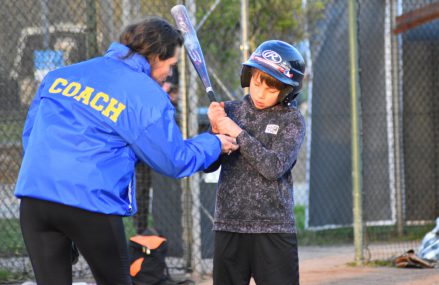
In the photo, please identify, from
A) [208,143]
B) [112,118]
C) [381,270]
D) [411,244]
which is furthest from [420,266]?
[112,118]

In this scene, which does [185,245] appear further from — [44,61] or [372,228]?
[372,228]

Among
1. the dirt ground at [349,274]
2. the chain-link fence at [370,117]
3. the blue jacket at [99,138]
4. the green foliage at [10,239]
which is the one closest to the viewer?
the blue jacket at [99,138]

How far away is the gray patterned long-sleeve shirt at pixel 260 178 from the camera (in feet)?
12.4

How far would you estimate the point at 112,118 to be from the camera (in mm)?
3342

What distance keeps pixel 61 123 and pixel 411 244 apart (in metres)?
6.30

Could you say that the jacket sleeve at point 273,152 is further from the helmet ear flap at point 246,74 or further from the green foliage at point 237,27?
the green foliage at point 237,27

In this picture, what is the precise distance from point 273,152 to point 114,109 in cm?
81

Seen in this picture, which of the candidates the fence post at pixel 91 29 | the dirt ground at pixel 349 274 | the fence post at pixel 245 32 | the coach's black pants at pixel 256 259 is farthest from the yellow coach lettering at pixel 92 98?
the fence post at pixel 245 32

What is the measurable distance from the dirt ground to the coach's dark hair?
329cm

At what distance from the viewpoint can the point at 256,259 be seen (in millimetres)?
3852

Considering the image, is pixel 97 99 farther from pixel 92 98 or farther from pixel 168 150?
pixel 168 150

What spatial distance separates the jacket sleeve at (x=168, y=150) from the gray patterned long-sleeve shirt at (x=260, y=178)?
0.29 metres

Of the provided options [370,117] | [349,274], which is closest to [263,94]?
[349,274]

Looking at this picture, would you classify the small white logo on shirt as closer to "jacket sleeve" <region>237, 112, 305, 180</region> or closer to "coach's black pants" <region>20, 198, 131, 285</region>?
"jacket sleeve" <region>237, 112, 305, 180</region>
